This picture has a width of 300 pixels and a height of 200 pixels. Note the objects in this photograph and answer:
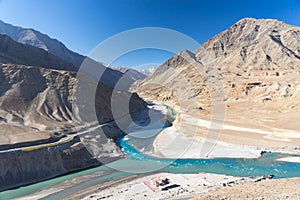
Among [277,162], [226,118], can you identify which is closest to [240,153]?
[277,162]

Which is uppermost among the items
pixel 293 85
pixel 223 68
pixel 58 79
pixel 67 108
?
pixel 223 68

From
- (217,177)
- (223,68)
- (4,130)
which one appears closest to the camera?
(217,177)

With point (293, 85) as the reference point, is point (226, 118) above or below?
below

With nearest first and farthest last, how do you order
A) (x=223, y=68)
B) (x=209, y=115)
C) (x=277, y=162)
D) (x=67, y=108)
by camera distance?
(x=277, y=162) → (x=67, y=108) → (x=209, y=115) → (x=223, y=68)

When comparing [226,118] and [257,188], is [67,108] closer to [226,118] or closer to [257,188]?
[226,118]

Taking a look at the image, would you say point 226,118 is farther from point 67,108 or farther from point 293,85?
point 67,108

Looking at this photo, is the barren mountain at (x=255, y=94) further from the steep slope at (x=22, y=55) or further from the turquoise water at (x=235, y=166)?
the steep slope at (x=22, y=55)

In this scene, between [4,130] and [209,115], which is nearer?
[4,130]

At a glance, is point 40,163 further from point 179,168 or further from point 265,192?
point 265,192

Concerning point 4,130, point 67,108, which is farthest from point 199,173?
point 67,108
